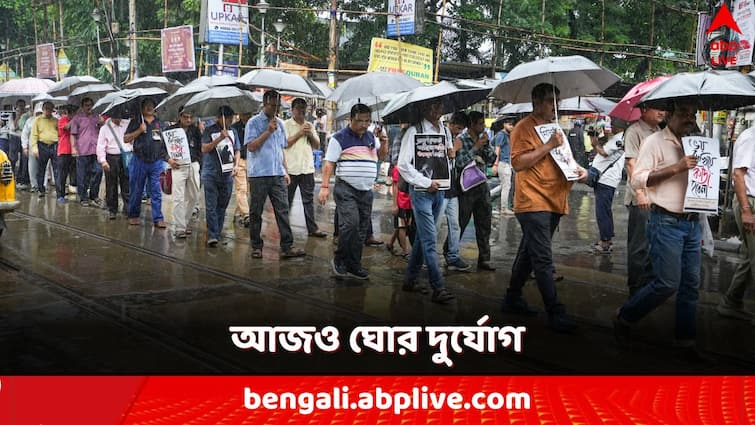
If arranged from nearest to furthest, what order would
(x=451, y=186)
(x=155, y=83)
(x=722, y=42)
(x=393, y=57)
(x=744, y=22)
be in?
(x=451, y=186) < (x=722, y=42) < (x=744, y=22) < (x=155, y=83) < (x=393, y=57)

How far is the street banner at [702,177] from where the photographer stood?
A: 12.7 ft

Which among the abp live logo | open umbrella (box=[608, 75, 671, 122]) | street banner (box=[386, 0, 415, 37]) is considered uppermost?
street banner (box=[386, 0, 415, 37])

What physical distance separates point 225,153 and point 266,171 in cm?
103

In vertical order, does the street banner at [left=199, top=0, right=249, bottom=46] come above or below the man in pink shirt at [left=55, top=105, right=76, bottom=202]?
above

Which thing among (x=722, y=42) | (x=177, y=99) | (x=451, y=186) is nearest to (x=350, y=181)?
(x=451, y=186)

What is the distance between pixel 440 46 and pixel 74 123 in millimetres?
7331

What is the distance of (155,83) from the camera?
31.8ft

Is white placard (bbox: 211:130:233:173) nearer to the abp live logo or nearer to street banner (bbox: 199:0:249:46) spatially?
street banner (bbox: 199:0:249:46)

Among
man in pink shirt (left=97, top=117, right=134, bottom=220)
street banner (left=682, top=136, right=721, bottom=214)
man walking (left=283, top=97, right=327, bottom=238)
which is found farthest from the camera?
man in pink shirt (left=97, top=117, right=134, bottom=220)

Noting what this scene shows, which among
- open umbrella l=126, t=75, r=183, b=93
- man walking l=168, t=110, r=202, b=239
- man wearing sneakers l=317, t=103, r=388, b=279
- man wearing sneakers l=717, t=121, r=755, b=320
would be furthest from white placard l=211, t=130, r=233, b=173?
man wearing sneakers l=717, t=121, r=755, b=320

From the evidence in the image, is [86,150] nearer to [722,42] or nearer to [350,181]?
[350,181]

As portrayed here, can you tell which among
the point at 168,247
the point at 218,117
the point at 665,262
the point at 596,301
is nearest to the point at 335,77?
the point at 218,117

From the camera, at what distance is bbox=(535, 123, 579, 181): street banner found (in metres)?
4.38

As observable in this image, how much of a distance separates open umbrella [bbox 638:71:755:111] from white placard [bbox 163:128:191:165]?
17.3ft
